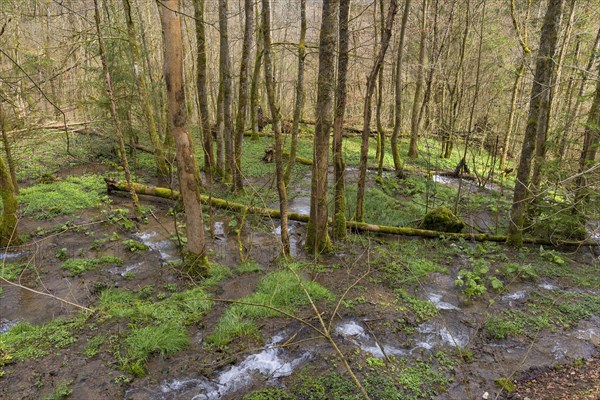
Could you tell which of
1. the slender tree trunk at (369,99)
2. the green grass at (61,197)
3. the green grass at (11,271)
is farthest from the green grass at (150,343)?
the green grass at (61,197)

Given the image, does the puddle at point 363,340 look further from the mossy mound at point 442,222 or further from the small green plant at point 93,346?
the mossy mound at point 442,222

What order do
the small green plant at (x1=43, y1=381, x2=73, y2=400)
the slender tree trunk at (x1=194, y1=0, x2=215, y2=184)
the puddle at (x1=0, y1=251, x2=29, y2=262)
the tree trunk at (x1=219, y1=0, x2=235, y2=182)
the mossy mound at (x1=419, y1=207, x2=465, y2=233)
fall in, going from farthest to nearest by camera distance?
the tree trunk at (x1=219, y1=0, x2=235, y2=182) < the slender tree trunk at (x1=194, y1=0, x2=215, y2=184) < the mossy mound at (x1=419, y1=207, x2=465, y2=233) < the puddle at (x1=0, y1=251, x2=29, y2=262) < the small green plant at (x1=43, y1=381, x2=73, y2=400)

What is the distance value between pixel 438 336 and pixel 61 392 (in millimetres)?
5121

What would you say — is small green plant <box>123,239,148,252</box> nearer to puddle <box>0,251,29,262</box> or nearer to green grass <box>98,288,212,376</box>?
green grass <box>98,288,212,376</box>

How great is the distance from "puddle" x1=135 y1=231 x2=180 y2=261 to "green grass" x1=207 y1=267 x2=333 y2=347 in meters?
2.49

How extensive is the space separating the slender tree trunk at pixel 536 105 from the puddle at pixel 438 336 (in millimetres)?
2977

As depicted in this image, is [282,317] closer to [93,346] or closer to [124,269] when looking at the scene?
[93,346]

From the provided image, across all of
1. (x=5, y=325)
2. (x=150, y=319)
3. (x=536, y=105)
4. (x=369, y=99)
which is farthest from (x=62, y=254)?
(x=536, y=105)

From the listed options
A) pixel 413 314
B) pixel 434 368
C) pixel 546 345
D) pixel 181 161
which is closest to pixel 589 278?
pixel 546 345

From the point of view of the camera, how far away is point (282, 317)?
5.90 m

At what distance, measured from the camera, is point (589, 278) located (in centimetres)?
773

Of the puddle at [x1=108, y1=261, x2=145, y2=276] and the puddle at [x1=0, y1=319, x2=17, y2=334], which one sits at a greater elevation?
the puddle at [x1=108, y1=261, x2=145, y2=276]

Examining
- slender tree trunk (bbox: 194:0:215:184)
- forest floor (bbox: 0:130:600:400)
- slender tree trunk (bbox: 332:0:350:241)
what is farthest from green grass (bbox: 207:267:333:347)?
slender tree trunk (bbox: 194:0:215:184)

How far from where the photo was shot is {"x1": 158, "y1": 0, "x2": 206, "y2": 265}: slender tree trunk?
5398 mm
